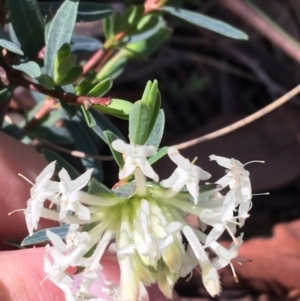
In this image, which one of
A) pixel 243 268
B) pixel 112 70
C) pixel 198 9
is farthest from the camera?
pixel 198 9

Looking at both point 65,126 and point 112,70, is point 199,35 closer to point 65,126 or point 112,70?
point 112,70

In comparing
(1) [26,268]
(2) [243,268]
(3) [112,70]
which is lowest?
(2) [243,268]

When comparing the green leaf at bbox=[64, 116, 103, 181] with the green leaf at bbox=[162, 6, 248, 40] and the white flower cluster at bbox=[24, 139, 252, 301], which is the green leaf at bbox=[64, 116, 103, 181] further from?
the white flower cluster at bbox=[24, 139, 252, 301]

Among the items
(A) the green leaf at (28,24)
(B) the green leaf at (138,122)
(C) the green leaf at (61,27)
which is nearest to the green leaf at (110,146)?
(B) the green leaf at (138,122)

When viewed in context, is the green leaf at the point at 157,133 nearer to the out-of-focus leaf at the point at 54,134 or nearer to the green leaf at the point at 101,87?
the green leaf at the point at 101,87

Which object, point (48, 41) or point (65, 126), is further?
point (65, 126)

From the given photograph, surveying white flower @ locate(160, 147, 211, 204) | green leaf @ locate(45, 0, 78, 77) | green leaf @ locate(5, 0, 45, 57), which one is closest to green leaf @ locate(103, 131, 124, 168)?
white flower @ locate(160, 147, 211, 204)

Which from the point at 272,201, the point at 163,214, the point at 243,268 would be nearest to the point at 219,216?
the point at 163,214
